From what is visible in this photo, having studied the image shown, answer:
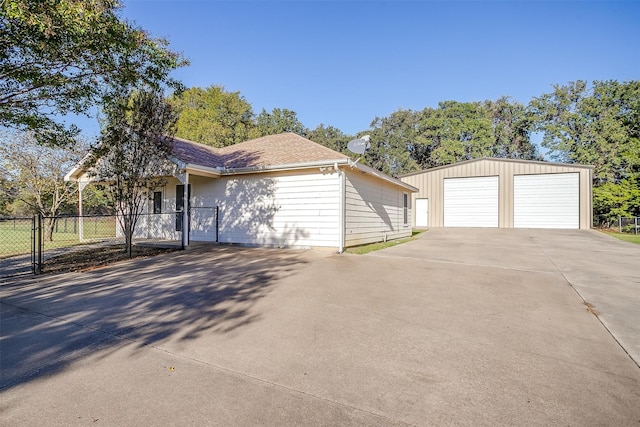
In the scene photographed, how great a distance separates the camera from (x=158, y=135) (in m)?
9.25

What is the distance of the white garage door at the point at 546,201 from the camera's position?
2042 cm

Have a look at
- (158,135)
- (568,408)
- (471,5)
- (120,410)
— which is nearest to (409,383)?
(568,408)

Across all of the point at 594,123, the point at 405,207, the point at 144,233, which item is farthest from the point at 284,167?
the point at 594,123

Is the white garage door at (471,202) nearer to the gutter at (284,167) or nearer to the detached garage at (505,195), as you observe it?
the detached garage at (505,195)

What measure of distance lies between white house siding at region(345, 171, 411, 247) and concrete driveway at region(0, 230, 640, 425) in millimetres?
4457

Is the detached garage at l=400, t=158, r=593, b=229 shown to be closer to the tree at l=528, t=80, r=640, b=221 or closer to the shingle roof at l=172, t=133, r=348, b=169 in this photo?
the tree at l=528, t=80, r=640, b=221

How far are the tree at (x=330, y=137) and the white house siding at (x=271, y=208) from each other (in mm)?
31411

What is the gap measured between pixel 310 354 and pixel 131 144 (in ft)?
28.0

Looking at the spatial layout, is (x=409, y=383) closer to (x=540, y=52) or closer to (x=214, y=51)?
(x=214, y=51)

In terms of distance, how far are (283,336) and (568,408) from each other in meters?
2.47

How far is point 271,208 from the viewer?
1098 centimetres

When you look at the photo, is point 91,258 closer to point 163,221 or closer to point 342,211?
point 163,221

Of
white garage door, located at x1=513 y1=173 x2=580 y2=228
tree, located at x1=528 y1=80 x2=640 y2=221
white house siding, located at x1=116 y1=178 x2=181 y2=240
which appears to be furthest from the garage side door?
white house siding, located at x1=116 y1=178 x2=181 y2=240

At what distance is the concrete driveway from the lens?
221cm
